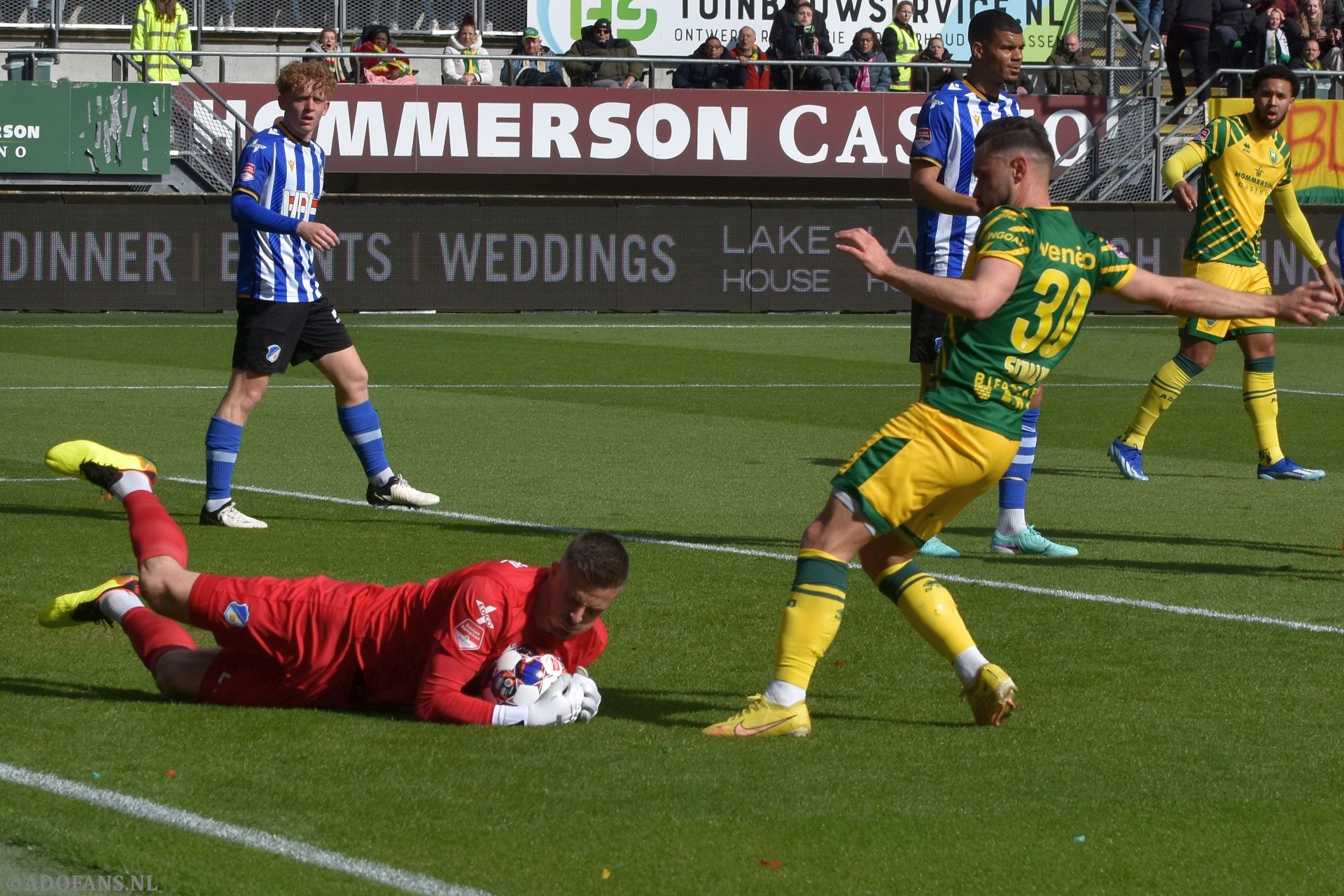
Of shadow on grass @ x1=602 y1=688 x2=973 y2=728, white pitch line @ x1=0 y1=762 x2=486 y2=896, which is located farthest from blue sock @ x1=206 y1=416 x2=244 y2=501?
white pitch line @ x1=0 y1=762 x2=486 y2=896

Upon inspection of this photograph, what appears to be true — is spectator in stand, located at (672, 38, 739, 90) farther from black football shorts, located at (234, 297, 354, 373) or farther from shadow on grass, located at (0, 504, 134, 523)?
shadow on grass, located at (0, 504, 134, 523)

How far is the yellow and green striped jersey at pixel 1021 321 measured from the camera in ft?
17.3

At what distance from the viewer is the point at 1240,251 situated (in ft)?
37.8

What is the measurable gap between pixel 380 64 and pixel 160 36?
305cm

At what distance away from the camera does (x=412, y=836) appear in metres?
4.29

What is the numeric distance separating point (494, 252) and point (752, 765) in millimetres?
19407

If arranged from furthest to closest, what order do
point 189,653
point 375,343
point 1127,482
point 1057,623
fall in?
point 375,343 → point 1127,482 → point 1057,623 → point 189,653

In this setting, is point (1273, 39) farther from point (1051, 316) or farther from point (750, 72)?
point (1051, 316)

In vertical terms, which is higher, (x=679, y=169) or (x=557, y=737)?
(x=679, y=169)

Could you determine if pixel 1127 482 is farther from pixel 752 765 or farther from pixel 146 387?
pixel 146 387

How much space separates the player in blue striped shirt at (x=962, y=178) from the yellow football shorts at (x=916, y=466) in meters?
2.90

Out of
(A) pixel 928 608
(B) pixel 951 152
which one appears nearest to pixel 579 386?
(B) pixel 951 152

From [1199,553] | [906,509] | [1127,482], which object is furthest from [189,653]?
[1127,482]

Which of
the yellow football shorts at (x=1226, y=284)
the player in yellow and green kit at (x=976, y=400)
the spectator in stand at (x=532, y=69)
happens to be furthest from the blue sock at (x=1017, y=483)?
the spectator in stand at (x=532, y=69)
